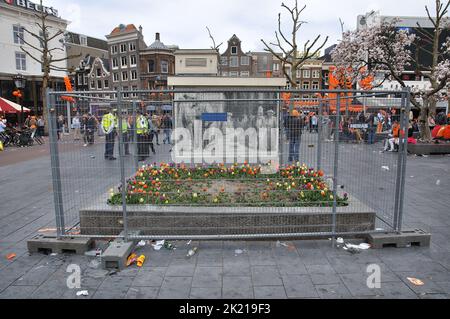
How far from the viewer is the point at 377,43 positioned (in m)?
20.2

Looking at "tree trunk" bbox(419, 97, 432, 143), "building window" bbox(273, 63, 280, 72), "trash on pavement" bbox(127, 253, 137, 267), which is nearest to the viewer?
"trash on pavement" bbox(127, 253, 137, 267)

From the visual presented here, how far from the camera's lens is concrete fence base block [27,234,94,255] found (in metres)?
4.57

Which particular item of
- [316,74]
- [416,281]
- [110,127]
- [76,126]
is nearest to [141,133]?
[110,127]

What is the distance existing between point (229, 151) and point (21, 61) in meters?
41.4

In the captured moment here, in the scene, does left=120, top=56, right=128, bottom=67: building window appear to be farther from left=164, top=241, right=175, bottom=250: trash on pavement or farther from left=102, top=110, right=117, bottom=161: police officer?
left=164, top=241, right=175, bottom=250: trash on pavement

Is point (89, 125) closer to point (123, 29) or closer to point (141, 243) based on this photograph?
point (141, 243)

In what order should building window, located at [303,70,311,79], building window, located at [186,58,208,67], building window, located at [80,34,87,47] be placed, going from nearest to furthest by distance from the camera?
building window, located at [186,58,208,67]
building window, located at [80,34,87,47]
building window, located at [303,70,311,79]

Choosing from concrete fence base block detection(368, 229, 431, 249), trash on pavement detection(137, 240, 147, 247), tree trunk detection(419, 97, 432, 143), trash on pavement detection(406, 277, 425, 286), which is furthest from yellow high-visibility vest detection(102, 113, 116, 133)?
tree trunk detection(419, 97, 432, 143)

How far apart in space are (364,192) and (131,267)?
5671 mm

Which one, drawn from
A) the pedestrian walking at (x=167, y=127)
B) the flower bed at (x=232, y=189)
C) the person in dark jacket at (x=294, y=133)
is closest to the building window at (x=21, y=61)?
the flower bed at (x=232, y=189)

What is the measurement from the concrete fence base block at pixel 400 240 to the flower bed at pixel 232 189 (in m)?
0.67

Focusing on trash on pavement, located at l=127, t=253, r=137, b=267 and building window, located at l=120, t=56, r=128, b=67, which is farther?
building window, located at l=120, t=56, r=128, b=67

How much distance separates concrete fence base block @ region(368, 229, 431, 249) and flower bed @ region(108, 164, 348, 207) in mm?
671
